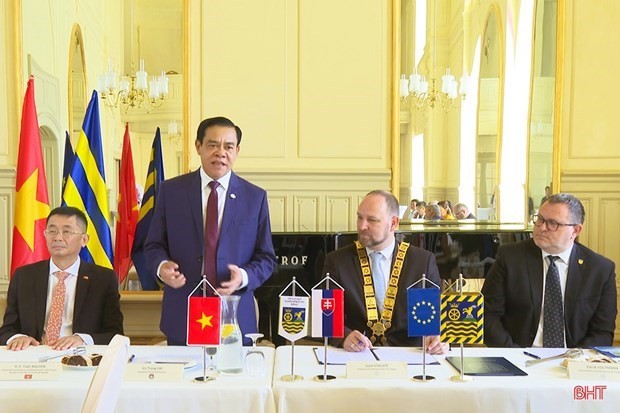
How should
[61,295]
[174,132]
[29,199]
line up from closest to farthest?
[61,295] → [29,199] → [174,132]

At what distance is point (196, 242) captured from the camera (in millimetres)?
2744

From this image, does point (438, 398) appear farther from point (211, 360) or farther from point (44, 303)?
point (44, 303)

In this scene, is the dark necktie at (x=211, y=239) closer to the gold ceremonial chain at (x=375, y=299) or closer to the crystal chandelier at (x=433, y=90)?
the gold ceremonial chain at (x=375, y=299)

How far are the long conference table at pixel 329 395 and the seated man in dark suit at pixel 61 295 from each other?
3.01ft

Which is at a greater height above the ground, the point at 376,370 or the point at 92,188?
the point at 92,188

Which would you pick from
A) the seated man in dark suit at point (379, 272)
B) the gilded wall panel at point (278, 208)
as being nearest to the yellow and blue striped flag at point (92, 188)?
the gilded wall panel at point (278, 208)

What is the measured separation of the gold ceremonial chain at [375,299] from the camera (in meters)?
2.63

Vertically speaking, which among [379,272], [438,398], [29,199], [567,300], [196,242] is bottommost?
[438,398]

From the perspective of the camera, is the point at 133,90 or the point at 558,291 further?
the point at 133,90

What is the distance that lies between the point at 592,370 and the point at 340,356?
826mm

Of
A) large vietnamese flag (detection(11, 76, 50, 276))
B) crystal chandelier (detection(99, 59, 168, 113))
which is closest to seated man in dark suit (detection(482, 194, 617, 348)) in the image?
large vietnamese flag (detection(11, 76, 50, 276))

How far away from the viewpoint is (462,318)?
1963mm

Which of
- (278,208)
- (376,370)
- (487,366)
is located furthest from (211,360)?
(278,208)

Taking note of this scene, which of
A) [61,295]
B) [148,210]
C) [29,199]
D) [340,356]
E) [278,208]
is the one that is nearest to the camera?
[340,356]
